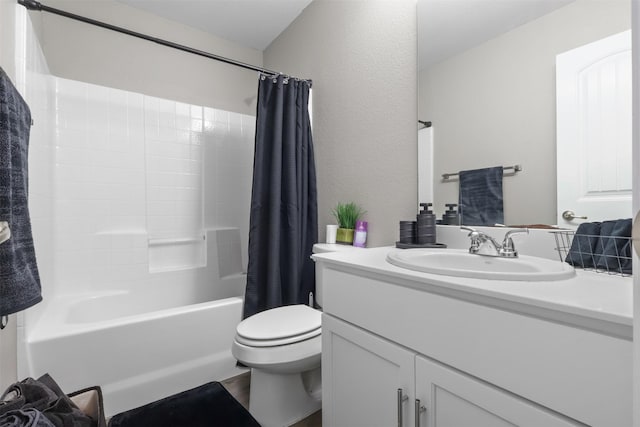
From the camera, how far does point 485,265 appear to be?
3.27ft

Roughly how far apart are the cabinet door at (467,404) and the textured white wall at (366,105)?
2.89ft

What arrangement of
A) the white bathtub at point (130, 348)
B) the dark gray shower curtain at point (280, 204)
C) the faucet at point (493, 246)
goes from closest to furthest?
the faucet at point (493, 246) < the white bathtub at point (130, 348) < the dark gray shower curtain at point (280, 204)

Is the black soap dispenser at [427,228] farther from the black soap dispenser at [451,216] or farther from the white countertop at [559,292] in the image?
the white countertop at [559,292]

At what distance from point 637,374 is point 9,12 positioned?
2067 millimetres

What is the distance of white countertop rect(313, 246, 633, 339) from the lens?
1.72ft

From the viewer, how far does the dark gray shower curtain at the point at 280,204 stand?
1.82 m

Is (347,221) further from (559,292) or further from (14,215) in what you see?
(14,215)

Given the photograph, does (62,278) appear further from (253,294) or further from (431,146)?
(431,146)

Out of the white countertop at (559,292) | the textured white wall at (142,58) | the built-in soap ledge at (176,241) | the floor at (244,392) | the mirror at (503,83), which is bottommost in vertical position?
the floor at (244,392)

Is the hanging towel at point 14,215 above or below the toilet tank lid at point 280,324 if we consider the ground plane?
above

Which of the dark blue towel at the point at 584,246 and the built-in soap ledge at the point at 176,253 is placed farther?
the built-in soap ledge at the point at 176,253

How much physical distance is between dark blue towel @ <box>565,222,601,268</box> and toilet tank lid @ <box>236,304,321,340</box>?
97 cm

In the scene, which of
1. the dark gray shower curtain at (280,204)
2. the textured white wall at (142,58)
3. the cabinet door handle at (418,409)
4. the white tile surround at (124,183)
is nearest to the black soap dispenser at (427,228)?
the cabinet door handle at (418,409)

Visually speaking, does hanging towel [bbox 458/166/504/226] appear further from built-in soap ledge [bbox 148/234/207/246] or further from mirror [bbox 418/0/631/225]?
built-in soap ledge [bbox 148/234/207/246]
